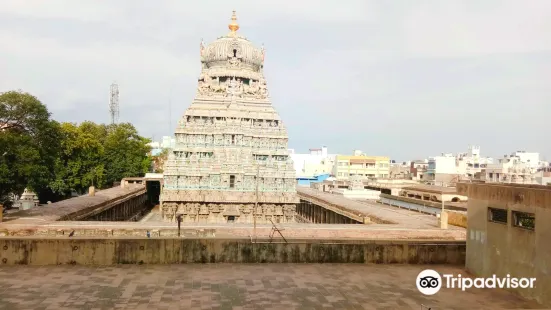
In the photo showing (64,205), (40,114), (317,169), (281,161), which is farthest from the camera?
(317,169)

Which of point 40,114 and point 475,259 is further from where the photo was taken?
point 40,114

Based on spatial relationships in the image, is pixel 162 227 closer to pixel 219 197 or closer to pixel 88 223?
pixel 88 223

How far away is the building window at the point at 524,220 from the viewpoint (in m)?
13.0

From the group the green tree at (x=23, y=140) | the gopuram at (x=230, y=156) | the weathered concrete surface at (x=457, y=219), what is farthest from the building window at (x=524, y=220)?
the gopuram at (x=230, y=156)

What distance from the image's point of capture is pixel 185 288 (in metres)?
13.8

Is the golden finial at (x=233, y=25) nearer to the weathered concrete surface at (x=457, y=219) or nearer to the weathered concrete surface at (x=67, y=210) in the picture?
the weathered concrete surface at (x=67, y=210)

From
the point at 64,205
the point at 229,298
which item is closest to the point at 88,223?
the point at 64,205

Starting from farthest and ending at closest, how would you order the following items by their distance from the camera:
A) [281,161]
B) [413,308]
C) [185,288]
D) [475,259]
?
1. [281,161]
2. [475,259]
3. [185,288]
4. [413,308]

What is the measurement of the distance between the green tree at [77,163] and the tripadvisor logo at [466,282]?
49277 mm

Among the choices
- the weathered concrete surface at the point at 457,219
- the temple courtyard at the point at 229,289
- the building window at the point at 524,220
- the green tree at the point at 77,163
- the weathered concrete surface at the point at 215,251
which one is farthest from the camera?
the green tree at the point at 77,163

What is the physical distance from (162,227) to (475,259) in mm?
17727

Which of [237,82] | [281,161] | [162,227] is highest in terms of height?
[237,82]

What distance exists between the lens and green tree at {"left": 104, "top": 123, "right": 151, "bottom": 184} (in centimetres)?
7009

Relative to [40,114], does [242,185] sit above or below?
below
